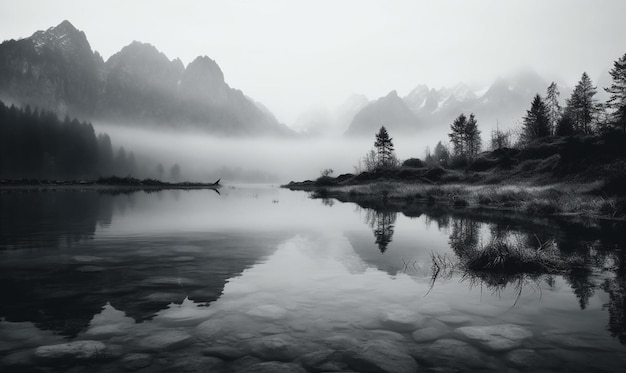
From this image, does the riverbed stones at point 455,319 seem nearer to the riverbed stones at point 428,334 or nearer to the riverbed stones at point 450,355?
the riverbed stones at point 428,334

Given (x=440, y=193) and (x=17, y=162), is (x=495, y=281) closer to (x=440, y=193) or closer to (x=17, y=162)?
(x=440, y=193)

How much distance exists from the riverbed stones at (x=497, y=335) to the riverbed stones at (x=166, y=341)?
444 centimetres

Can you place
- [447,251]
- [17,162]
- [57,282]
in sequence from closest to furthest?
[57,282], [447,251], [17,162]

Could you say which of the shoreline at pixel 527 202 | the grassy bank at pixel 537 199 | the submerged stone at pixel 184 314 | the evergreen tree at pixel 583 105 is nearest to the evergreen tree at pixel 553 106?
the evergreen tree at pixel 583 105

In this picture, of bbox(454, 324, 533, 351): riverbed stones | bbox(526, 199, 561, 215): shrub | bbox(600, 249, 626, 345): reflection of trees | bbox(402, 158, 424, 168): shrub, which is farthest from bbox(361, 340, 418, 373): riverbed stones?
bbox(402, 158, 424, 168): shrub

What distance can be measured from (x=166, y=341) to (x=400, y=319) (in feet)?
13.2

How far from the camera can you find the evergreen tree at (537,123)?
94.0 metres

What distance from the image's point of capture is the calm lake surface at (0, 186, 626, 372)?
4.92 metres

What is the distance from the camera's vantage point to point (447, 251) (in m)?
13.8

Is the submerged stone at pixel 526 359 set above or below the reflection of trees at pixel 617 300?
below

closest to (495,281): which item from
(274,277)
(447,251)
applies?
(447,251)

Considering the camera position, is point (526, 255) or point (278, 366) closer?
point (278, 366)

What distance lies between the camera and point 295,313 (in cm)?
688

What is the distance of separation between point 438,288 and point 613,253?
27.9 feet
